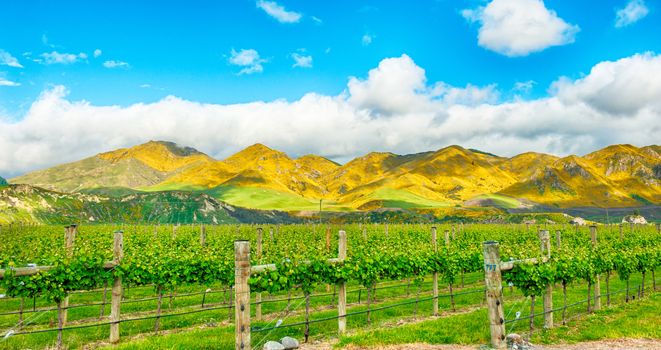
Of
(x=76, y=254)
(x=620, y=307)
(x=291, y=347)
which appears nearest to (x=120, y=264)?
(x=76, y=254)

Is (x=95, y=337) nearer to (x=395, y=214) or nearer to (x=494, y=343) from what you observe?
(x=494, y=343)

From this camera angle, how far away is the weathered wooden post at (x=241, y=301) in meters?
9.92

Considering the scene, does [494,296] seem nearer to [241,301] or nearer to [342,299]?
[342,299]

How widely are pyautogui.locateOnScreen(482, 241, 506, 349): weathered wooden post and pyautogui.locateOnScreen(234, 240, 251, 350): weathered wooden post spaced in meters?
5.98

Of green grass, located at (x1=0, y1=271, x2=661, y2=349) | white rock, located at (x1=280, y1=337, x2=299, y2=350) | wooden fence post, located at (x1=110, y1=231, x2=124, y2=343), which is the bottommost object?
green grass, located at (x1=0, y1=271, x2=661, y2=349)

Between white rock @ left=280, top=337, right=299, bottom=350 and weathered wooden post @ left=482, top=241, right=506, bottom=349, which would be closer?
weathered wooden post @ left=482, top=241, right=506, bottom=349

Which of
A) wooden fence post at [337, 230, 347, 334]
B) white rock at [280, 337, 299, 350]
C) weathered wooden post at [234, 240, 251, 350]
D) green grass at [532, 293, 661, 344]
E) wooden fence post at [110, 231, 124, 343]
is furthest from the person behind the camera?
wooden fence post at [337, 230, 347, 334]

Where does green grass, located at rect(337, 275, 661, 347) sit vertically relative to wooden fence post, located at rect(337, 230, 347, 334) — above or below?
below

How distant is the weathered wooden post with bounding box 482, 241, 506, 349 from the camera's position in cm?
1105

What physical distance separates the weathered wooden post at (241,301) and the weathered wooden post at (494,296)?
598cm

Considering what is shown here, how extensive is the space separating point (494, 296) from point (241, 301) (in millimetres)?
6357

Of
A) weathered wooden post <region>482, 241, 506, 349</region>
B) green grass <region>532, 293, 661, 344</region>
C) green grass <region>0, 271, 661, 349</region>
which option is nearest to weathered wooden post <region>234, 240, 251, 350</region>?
green grass <region>0, 271, 661, 349</region>

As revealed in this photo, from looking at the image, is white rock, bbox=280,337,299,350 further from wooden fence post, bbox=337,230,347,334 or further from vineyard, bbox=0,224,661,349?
wooden fence post, bbox=337,230,347,334

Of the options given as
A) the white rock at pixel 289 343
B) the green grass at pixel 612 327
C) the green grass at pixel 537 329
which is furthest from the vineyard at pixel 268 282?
the green grass at pixel 612 327
